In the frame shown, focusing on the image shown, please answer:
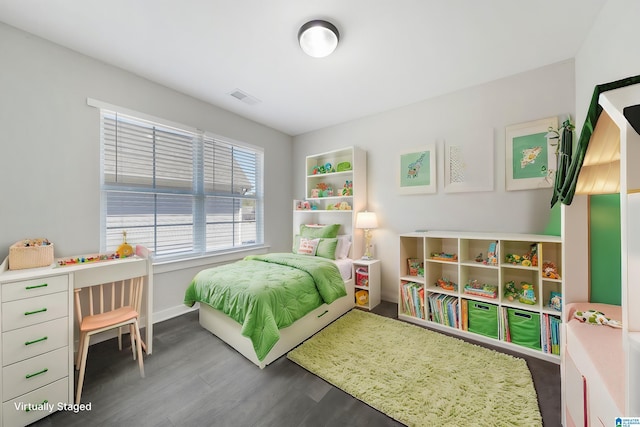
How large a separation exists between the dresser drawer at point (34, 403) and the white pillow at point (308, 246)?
239 cm

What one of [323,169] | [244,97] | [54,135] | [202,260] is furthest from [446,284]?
[54,135]

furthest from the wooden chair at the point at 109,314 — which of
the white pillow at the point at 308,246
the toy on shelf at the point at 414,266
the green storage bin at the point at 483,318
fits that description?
the green storage bin at the point at 483,318

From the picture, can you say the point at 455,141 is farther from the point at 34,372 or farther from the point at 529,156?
the point at 34,372

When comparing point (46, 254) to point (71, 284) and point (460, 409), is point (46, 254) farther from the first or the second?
point (460, 409)

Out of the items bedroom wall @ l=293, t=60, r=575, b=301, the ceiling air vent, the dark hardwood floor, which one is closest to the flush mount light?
the ceiling air vent

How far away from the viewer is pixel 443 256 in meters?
2.58

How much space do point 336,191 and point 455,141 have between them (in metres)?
1.72

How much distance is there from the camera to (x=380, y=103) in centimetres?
307

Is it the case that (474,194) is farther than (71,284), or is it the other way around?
(474,194)

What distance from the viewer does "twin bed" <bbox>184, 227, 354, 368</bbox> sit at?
1825 millimetres

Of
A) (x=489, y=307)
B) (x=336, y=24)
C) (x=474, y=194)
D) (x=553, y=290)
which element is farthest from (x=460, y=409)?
(x=336, y=24)

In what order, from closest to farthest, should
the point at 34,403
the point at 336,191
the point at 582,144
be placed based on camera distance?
the point at 582,144 < the point at 34,403 < the point at 336,191

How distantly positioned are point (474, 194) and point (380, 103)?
1607 millimetres

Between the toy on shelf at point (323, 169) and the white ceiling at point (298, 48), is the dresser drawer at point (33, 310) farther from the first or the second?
the toy on shelf at point (323, 169)
